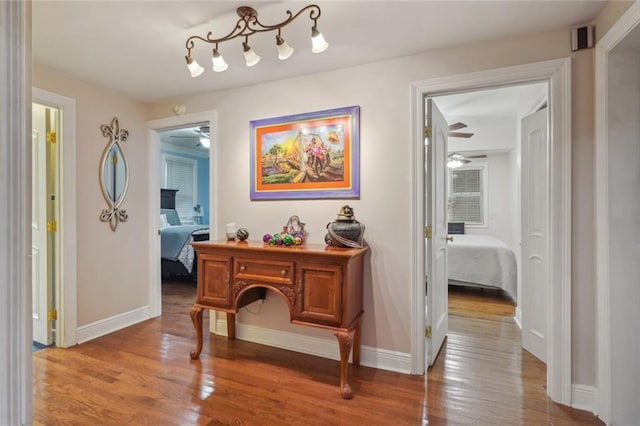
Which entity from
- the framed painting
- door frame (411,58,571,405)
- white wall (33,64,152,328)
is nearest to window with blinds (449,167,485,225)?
door frame (411,58,571,405)

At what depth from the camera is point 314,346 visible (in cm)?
264

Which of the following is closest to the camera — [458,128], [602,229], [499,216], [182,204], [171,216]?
[602,229]

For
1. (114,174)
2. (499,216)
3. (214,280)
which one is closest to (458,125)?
(499,216)

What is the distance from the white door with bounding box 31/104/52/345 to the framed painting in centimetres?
180

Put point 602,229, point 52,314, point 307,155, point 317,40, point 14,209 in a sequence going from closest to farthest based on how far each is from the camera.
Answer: point 14,209, point 317,40, point 602,229, point 307,155, point 52,314

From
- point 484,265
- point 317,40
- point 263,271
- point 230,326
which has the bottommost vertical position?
point 230,326

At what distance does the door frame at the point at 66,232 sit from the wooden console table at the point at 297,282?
1.20 metres

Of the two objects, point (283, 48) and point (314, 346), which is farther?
point (314, 346)

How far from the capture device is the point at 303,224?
2.68 metres

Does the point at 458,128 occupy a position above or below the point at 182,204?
above

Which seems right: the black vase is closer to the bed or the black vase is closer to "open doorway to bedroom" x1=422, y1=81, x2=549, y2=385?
"open doorway to bedroom" x1=422, y1=81, x2=549, y2=385

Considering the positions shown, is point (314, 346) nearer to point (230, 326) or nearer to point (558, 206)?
point (230, 326)

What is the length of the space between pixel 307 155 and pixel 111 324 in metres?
2.54

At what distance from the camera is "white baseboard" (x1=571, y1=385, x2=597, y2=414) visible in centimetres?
190
